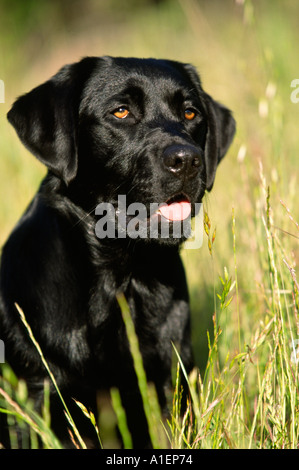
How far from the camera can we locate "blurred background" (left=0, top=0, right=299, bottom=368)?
3.38 metres

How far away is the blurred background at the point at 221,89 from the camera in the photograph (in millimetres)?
3379

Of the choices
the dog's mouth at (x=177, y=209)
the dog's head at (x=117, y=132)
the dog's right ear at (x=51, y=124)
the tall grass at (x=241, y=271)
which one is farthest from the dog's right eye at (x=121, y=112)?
the tall grass at (x=241, y=271)

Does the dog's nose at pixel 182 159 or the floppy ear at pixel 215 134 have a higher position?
the floppy ear at pixel 215 134

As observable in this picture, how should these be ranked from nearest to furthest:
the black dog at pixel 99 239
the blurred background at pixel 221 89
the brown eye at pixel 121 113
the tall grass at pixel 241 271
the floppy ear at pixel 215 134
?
the tall grass at pixel 241 271
the black dog at pixel 99 239
the brown eye at pixel 121 113
the floppy ear at pixel 215 134
the blurred background at pixel 221 89

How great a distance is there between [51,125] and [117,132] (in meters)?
0.29

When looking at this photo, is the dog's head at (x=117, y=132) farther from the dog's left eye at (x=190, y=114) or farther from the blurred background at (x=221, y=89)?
the blurred background at (x=221, y=89)

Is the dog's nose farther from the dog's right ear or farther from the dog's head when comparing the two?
the dog's right ear

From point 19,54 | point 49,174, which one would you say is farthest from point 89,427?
point 19,54

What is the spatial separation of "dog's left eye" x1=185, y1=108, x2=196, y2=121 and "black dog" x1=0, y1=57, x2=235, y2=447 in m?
0.02

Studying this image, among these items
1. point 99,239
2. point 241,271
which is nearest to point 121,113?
point 99,239

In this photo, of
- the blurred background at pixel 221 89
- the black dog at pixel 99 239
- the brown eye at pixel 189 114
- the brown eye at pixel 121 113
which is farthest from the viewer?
the blurred background at pixel 221 89

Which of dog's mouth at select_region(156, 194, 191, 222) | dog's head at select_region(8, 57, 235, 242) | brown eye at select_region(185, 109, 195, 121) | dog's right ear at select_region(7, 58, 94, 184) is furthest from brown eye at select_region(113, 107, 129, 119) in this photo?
dog's mouth at select_region(156, 194, 191, 222)

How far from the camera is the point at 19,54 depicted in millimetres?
8672
